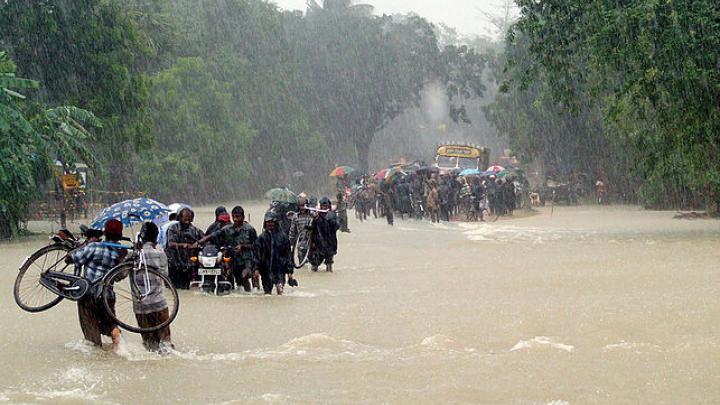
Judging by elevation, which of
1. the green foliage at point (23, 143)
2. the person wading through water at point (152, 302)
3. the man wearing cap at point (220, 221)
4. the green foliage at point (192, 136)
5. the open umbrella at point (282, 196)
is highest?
the green foliage at point (192, 136)

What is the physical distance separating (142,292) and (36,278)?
7.11 feet

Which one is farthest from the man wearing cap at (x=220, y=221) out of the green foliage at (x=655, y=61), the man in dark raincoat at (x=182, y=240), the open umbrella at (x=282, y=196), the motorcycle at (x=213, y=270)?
the green foliage at (x=655, y=61)

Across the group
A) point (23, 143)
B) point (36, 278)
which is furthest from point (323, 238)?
point (23, 143)

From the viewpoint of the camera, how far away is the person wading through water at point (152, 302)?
10.5m

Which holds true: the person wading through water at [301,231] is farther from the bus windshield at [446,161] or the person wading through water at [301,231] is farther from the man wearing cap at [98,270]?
the bus windshield at [446,161]

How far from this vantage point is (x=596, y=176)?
56.7m

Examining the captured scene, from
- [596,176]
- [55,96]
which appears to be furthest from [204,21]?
[55,96]

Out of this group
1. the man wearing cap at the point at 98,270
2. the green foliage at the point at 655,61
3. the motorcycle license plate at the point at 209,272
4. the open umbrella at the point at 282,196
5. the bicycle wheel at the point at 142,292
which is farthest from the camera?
the green foliage at the point at 655,61

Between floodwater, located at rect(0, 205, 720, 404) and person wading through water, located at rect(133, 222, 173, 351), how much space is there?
0.17 metres

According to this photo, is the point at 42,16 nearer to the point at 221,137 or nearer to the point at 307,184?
the point at 221,137

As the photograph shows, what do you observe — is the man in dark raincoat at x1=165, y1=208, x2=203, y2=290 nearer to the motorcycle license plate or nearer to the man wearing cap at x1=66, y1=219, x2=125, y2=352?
the motorcycle license plate

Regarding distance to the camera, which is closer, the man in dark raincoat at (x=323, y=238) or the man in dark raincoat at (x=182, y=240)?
the man in dark raincoat at (x=182, y=240)

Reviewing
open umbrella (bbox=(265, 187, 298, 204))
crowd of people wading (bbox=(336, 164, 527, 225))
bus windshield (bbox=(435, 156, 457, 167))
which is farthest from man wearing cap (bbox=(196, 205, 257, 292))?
Answer: bus windshield (bbox=(435, 156, 457, 167))

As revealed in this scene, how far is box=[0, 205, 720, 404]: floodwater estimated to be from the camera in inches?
362
